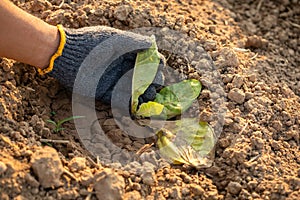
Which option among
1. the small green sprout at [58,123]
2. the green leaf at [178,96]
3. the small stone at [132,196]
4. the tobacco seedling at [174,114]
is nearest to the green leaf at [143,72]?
the tobacco seedling at [174,114]

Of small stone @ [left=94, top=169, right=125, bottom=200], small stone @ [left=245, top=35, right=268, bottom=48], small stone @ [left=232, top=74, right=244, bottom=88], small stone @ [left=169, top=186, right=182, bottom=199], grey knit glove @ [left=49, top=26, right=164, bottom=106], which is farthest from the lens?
small stone @ [left=245, top=35, right=268, bottom=48]

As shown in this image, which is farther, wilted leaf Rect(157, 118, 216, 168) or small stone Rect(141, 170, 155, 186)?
wilted leaf Rect(157, 118, 216, 168)

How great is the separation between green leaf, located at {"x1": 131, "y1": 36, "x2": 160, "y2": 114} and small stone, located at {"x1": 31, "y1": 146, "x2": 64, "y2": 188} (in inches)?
23.5

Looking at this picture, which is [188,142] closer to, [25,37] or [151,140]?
[151,140]

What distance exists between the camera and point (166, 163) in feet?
7.43

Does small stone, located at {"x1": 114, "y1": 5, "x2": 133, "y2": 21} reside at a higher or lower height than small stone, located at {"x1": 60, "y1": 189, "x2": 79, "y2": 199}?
higher

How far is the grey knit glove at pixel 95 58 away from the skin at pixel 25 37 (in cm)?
7

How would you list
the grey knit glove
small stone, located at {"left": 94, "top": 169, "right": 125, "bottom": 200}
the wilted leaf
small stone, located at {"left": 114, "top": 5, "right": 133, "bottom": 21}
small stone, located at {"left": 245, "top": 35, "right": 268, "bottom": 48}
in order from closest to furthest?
small stone, located at {"left": 94, "top": 169, "right": 125, "bottom": 200} → the wilted leaf → the grey knit glove → small stone, located at {"left": 114, "top": 5, "right": 133, "bottom": 21} → small stone, located at {"left": 245, "top": 35, "right": 268, "bottom": 48}

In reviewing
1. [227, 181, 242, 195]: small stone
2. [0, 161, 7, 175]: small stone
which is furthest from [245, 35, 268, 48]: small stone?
[0, 161, 7, 175]: small stone

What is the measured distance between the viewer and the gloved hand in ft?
7.84

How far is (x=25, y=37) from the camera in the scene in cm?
226

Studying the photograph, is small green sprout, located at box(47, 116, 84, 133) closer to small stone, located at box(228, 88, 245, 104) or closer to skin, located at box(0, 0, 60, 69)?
skin, located at box(0, 0, 60, 69)

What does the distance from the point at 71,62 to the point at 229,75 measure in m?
0.78

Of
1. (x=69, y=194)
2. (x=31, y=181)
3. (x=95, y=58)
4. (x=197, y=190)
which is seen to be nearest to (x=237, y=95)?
(x=197, y=190)
